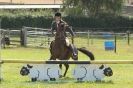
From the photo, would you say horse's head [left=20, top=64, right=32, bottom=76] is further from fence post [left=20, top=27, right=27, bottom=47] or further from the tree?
the tree

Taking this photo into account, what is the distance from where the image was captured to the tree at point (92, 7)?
66.3 meters

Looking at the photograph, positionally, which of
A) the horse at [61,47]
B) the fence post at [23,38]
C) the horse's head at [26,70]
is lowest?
the fence post at [23,38]

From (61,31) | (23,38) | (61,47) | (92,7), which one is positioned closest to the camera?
(61,31)

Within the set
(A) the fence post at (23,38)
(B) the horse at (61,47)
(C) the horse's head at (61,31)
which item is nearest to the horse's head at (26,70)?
(B) the horse at (61,47)

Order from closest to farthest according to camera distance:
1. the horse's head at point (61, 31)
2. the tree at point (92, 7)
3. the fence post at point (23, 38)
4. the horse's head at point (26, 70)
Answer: the horse's head at point (26, 70) < the horse's head at point (61, 31) < the fence post at point (23, 38) < the tree at point (92, 7)

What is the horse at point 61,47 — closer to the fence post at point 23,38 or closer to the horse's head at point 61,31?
the horse's head at point 61,31

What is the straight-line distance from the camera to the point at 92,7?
219 ft

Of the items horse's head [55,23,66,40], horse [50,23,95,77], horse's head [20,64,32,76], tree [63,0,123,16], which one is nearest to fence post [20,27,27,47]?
horse [50,23,95,77]

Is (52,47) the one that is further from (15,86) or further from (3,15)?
(3,15)

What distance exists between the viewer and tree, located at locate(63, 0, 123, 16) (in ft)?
218

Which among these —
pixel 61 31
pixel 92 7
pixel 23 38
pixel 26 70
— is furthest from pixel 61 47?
pixel 92 7

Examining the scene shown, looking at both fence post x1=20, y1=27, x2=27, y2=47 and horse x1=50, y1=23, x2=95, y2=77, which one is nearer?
horse x1=50, y1=23, x2=95, y2=77

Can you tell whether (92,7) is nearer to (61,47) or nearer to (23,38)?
(23,38)

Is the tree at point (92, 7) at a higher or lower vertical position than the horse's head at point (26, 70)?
lower
